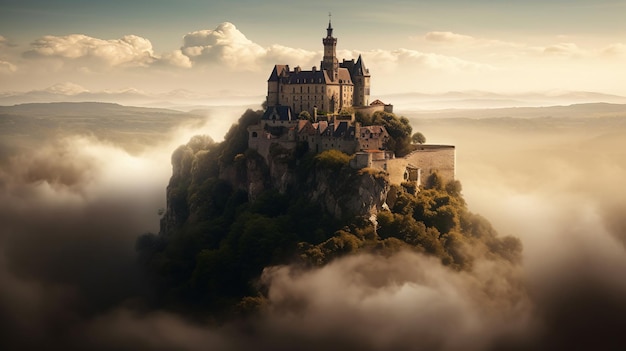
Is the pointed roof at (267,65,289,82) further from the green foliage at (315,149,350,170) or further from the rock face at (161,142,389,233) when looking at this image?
the green foliage at (315,149,350,170)

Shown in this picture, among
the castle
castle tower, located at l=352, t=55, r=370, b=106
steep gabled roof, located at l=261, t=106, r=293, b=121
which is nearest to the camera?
the castle

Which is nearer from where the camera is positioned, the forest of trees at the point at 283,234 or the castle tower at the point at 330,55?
the forest of trees at the point at 283,234

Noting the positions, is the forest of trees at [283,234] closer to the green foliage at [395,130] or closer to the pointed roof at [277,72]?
the green foliage at [395,130]

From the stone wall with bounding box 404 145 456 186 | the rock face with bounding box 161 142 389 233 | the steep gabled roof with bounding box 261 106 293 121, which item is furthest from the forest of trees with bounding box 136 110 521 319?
the steep gabled roof with bounding box 261 106 293 121

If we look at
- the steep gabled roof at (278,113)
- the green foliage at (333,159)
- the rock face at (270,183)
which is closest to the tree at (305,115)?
the steep gabled roof at (278,113)

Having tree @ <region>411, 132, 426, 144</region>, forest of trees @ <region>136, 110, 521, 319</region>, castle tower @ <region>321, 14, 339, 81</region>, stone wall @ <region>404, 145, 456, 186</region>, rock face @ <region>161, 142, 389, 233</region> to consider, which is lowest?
forest of trees @ <region>136, 110, 521, 319</region>

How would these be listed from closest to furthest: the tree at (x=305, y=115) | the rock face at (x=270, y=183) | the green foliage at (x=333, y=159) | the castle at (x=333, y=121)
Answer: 1. the rock face at (x=270, y=183)
2. the green foliage at (x=333, y=159)
3. the castle at (x=333, y=121)
4. the tree at (x=305, y=115)
